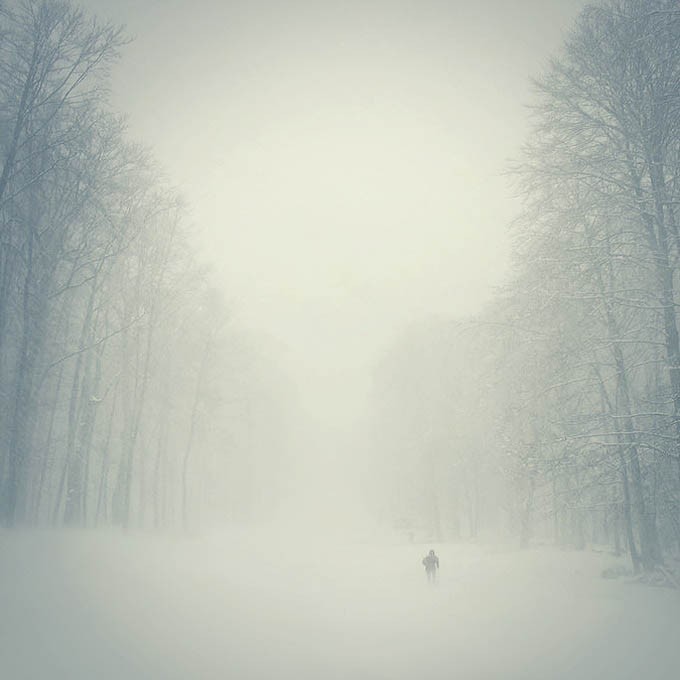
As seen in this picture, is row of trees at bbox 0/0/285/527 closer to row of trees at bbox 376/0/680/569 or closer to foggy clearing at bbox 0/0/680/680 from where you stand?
foggy clearing at bbox 0/0/680/680

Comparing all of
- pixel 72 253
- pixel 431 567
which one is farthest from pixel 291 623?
pixel 72 253

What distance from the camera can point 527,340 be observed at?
41.9ft

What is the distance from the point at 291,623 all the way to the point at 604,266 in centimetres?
1145

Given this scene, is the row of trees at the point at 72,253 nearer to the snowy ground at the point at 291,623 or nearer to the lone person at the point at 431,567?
the snowy ground at the point at 291,623

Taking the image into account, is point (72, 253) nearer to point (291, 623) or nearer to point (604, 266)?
point (291, 623)

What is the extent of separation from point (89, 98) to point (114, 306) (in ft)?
26.1

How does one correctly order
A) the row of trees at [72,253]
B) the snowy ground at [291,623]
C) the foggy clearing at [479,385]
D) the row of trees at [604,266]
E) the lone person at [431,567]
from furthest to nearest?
1. the lone person at [431,567]
2. the row of trees at [72,253]
3. the row of trees at [604,266]
4. the foggy clearing at [479,385]
5. the snowy ground at [291,623]

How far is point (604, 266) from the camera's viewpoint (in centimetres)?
1117

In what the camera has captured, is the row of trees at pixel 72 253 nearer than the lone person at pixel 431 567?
Yes

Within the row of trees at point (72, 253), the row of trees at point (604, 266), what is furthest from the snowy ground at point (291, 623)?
the row of trees at point (72, 253)

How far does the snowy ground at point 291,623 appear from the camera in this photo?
625 cm

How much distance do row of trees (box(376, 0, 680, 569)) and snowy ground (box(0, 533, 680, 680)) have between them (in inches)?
101

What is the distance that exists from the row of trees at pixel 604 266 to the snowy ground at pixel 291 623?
256cm

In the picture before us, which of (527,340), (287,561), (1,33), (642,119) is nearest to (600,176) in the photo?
(642,119)
